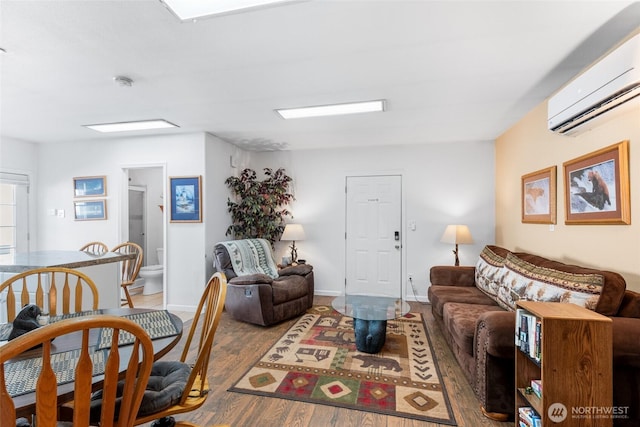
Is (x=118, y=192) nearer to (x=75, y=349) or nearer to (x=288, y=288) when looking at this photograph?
(x=288, y=288)

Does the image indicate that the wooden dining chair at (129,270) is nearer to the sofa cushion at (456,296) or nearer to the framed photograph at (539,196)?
the sofa cushion at (456,296)

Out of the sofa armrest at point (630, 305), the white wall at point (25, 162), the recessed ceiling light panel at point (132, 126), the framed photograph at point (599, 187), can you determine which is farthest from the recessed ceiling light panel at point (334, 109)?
the white wall at point (25, 162)

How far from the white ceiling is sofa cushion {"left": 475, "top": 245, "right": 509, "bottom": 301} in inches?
59.1

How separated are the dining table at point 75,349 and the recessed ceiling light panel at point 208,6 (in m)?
1.58

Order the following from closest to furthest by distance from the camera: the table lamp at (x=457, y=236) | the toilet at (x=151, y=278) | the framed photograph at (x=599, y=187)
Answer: the framed photograph at (x=599, y=187) < the table lamp at (x=457, y=236) < the toilet at (x=151, y=278)

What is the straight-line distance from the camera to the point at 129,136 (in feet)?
13.7

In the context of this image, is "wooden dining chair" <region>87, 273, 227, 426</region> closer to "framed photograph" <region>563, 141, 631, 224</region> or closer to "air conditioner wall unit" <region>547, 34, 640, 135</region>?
"air conditioner wall unit" <region>547, 34, 640, 135</region>

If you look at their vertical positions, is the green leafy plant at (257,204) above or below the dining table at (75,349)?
above

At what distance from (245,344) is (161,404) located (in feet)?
6.11

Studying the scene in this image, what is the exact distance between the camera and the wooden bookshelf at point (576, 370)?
146cm

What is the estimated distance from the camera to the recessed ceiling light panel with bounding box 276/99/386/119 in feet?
9.66

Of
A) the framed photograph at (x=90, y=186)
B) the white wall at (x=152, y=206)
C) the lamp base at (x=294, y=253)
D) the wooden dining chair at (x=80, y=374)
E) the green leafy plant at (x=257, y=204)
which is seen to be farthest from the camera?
the white wall at (x=152, y=206)

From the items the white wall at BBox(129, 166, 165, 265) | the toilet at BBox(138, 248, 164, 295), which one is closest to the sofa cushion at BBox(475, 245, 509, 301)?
the toilet at BBox(138, 248, 164, 295)

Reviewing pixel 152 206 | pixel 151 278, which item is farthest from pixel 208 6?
pixel 152 206
